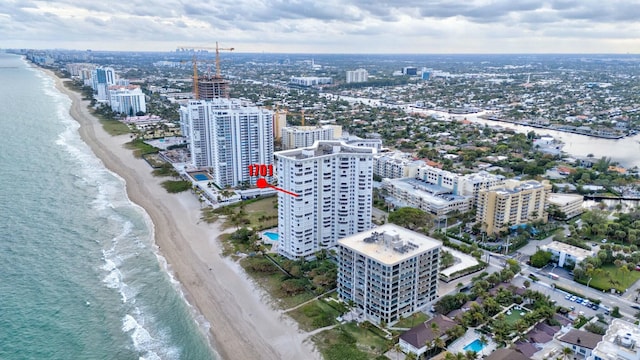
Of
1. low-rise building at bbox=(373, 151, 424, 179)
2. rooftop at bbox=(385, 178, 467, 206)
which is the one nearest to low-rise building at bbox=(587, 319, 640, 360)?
rooftop at bbox=(385, 178, 467, 206)

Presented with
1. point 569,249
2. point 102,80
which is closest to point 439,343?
point 569,249

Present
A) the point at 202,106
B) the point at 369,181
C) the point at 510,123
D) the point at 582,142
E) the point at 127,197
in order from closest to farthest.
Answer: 1. the point at 369,181
2. the point at 127,197
3. the point at 202,106
4. the point at 582,142
5. the point at 510,123

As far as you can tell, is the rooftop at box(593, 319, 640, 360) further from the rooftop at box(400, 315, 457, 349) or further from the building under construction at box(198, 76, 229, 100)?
the building under construction at box(198, 76, 229, 100)

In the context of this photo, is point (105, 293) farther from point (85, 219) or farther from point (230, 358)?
point (85, 219)

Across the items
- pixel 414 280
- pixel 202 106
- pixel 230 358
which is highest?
pixel 202 106

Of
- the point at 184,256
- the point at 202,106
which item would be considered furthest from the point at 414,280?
the point at 202,106

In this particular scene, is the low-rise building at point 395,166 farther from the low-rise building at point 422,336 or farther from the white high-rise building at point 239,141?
the low-rise building at point 422,336

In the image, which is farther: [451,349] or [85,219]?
[85,219]
